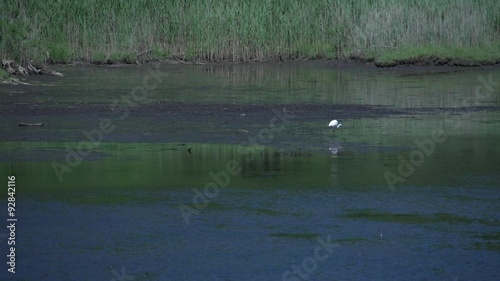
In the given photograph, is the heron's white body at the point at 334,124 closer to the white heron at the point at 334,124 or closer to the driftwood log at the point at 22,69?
the white heron at the point at 334,124

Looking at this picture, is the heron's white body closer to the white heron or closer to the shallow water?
the white heron

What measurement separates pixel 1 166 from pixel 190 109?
192 inches

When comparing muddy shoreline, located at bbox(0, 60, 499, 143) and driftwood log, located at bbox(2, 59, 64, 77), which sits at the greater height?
driftwood log, located at bbox(2, 59, 64, 77)

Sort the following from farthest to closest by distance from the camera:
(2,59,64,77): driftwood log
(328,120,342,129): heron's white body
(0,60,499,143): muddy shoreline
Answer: (2,59,64,77): driftwood log < (328,120,342,129): heron's white body < (0,60,499,143): muddy shoreline

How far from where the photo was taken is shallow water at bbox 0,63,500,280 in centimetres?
688

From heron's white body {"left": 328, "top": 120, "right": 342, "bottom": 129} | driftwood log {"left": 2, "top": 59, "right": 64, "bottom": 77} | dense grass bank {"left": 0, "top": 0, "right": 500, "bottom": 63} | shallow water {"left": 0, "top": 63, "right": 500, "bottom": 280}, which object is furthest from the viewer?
dense grass bank {"left": 0, "top": 0, "right": 500, "bottom": 63}

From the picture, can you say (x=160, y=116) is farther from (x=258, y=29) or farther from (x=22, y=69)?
(x=258, y=29)

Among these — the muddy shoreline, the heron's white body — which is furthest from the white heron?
the muddy shoreline

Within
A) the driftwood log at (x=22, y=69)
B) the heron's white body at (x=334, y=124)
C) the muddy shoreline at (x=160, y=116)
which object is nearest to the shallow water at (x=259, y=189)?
the muddy shoreline at (x=160, y=116)

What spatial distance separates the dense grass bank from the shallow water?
6589 millimetres

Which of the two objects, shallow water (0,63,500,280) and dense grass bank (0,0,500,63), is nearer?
shallow water (0,63,500,280)

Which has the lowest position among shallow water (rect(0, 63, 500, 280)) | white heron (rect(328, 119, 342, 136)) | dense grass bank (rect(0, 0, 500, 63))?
shallow water (rect(0, 63, 500, 280))

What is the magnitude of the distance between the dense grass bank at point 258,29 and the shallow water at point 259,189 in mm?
6589

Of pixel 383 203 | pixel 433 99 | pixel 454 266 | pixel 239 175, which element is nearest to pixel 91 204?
pixel 239 175
